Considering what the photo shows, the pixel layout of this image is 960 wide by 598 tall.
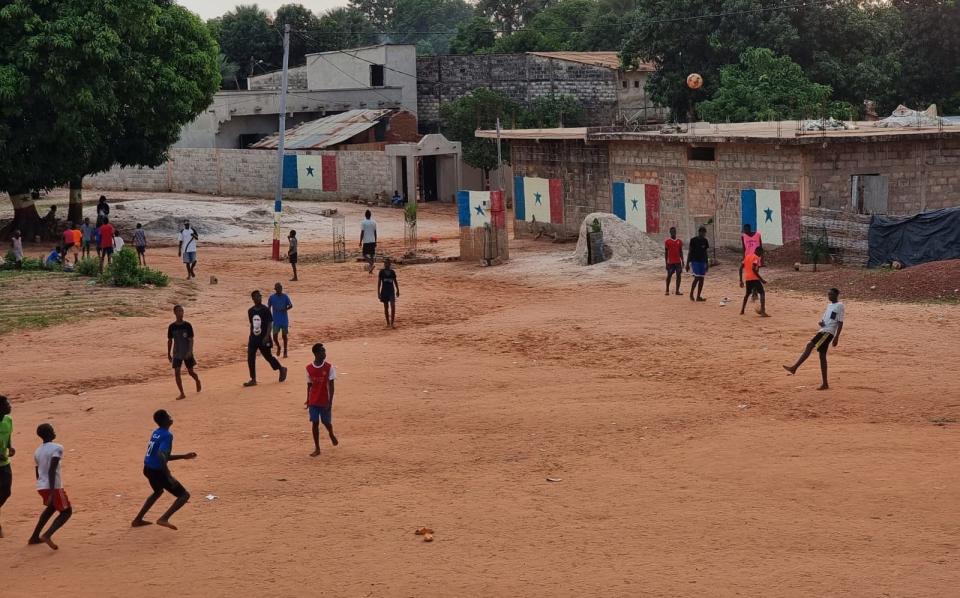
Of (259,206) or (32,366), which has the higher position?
(259,206)

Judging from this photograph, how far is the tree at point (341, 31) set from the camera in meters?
81.2

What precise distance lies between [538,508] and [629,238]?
18.6 metres

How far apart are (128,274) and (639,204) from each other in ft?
47.5

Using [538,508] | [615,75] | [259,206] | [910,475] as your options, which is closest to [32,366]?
[538,508]

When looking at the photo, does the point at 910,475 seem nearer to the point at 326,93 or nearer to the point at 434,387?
the point at 434,387

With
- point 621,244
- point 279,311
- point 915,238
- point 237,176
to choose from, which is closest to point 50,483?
point 279,311

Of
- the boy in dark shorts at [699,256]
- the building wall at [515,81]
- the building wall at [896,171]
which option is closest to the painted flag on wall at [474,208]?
the building wall at [896,171]

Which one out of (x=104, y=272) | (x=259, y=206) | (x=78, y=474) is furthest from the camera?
(x=259, y=206)

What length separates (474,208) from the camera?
111 ft

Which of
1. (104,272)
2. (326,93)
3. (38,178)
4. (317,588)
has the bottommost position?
(317,588)

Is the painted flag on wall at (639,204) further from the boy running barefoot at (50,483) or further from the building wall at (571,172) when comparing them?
the boy running barefoot at (50,483)

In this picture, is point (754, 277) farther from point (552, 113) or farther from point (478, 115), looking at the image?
point (552, 113)

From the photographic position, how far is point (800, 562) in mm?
11266

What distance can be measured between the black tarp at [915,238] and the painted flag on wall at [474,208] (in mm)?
10344
